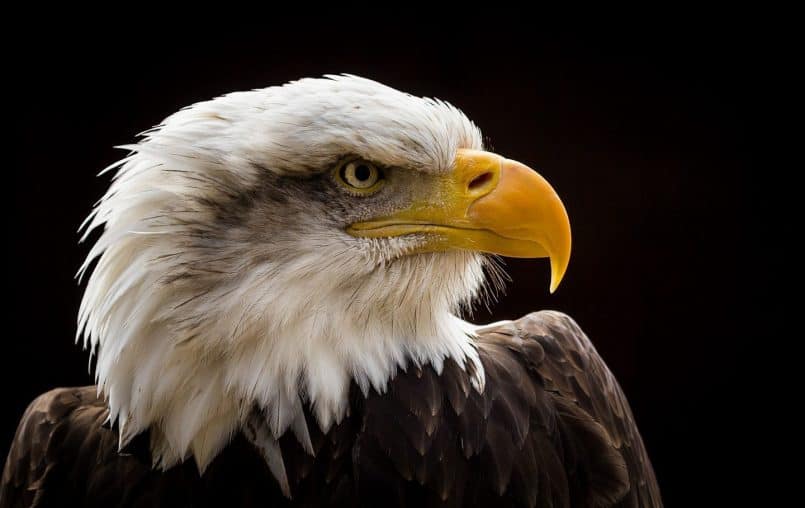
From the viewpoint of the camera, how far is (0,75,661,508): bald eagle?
1.59m

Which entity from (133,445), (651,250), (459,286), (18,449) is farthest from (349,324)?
(651,250)

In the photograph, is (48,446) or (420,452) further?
(48,446)

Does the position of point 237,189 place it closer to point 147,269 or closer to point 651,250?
point 147,269

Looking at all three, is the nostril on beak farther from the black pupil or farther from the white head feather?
the black pupil

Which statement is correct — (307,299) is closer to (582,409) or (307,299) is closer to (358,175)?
(358,175)

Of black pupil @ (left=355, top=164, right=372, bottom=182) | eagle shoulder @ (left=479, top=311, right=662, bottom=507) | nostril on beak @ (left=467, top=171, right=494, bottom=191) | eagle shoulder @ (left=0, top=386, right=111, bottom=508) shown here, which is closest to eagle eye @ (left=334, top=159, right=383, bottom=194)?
black pupil @ (left=355, top=164, right=372, bottom=182)

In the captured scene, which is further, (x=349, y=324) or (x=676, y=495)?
(x=676, y=495)

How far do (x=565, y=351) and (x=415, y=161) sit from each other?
2.24 ft

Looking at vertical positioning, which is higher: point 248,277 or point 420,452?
point 248,277

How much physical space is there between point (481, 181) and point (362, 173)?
242 mm

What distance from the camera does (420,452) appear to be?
1674 millimetres

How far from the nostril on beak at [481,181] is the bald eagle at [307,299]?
0.01 meters

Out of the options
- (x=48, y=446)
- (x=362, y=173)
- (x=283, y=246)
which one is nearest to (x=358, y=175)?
(x=362, y=173)

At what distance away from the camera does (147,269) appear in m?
1.59
